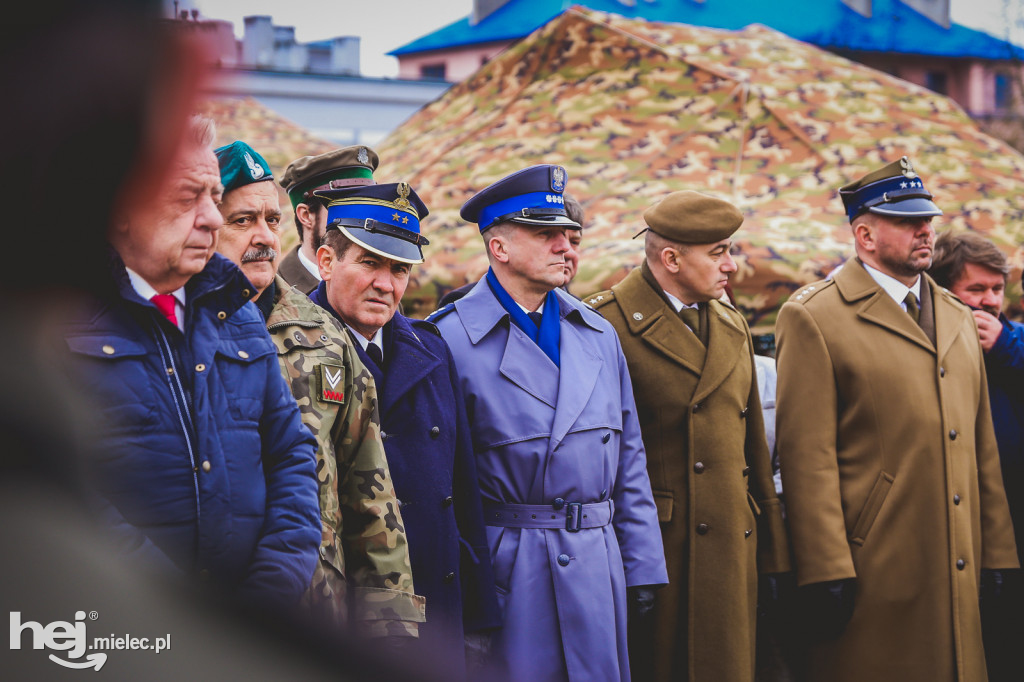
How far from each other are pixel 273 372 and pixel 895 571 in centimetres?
266

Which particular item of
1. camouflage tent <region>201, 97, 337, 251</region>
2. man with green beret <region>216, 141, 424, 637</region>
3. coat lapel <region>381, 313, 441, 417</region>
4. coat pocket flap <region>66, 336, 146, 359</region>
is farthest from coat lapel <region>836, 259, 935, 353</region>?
camouflage tent <region>201, 97, 337, 251</region>

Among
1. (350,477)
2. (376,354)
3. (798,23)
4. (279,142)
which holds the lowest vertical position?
(350,477)

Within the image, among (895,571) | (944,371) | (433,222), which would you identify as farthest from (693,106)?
(895,571)

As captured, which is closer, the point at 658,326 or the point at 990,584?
the point at 658,326

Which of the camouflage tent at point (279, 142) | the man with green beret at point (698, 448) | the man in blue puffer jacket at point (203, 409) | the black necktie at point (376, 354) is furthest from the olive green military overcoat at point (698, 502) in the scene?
the camouflage tent at point (279, 142)

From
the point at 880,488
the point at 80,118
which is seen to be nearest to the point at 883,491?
the point at 880,488

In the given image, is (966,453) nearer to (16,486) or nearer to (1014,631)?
(1014,631)

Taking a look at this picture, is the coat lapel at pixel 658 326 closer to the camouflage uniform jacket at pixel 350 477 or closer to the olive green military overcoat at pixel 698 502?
the olive green military overcoat at pixel 698 502

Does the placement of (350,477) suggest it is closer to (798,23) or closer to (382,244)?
(382,244)

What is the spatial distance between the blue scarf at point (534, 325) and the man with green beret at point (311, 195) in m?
0.80

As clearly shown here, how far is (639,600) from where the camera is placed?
10.7ft

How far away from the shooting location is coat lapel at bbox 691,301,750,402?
11.7ft

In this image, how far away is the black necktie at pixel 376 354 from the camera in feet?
9.24

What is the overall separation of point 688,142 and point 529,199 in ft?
12.2
